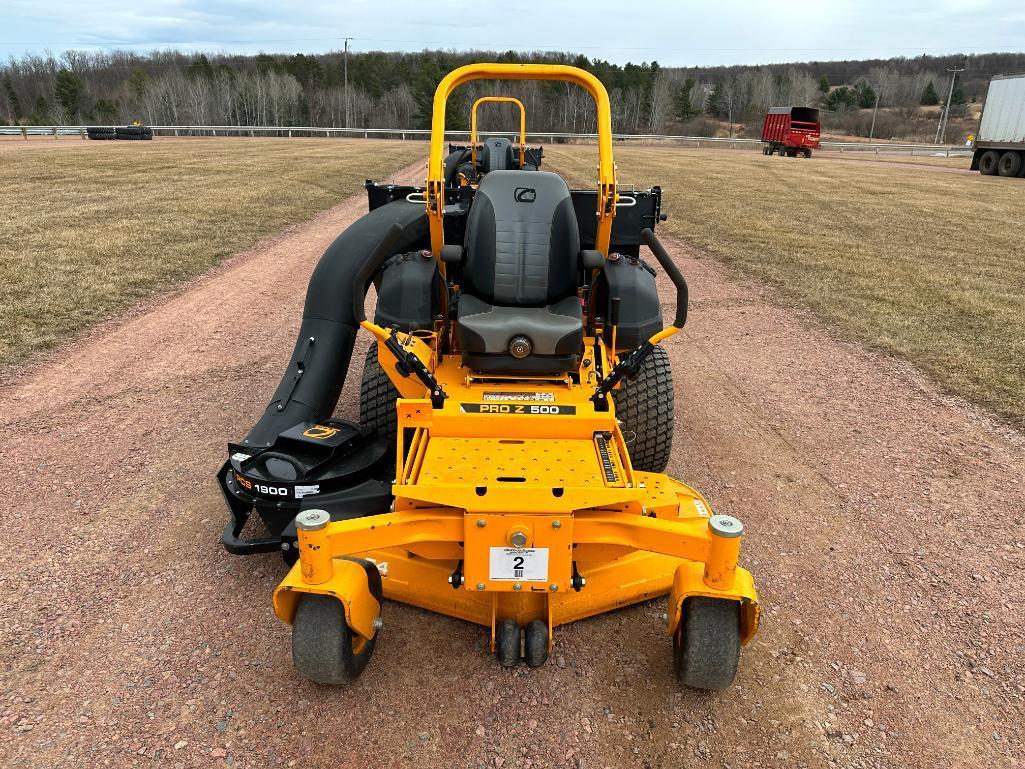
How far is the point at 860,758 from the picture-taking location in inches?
96.0

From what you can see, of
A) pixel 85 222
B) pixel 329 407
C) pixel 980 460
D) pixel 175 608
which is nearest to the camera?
pixel 175 608

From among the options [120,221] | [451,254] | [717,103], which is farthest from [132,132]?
[717,103]

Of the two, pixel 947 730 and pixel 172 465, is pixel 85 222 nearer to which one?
pixel 172 465

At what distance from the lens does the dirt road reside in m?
2.46

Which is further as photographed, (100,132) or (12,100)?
(12,100)

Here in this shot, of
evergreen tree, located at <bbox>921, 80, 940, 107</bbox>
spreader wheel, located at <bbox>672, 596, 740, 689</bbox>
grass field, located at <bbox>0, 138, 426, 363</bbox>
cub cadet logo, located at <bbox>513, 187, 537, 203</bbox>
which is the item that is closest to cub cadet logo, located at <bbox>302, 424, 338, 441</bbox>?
cub cadet logo, located at <bbox>513, 187, 537, 203</bbox>

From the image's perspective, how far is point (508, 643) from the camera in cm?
272

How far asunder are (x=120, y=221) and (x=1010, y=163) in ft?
99.9

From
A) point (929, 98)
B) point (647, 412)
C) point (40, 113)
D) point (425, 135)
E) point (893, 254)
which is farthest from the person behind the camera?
point (929, 98)

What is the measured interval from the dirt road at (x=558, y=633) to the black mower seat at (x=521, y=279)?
1.17 metres

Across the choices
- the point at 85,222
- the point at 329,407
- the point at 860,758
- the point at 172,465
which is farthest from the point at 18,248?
the point at 860,758

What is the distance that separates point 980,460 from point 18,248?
36.6ft

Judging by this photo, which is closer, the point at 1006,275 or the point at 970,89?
the point at 1006,275

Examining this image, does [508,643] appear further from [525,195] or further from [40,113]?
[40,113]
